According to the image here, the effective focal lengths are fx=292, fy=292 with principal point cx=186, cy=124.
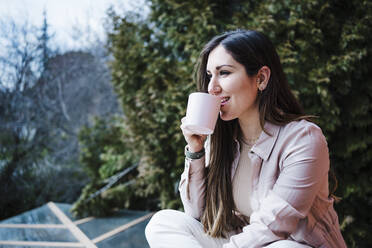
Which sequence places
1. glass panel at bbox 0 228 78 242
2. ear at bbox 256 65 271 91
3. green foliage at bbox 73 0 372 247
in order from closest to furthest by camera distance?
ear at bbox 256 65 271 91 < green foliage at bbox 73 0 372 247 < glass panel at bbox 0 228 78 242

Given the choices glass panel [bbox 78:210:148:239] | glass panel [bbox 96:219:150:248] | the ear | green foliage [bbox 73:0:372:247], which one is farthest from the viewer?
glass panel [bbox 78:210:148:239]

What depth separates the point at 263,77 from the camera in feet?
4.35

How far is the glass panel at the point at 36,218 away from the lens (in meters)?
3.02

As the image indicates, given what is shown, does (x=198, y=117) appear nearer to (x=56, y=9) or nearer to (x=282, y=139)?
(x=282, y=139)

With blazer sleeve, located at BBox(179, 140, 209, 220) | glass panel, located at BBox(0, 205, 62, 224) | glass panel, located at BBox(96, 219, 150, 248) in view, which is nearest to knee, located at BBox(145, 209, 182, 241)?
blazer sleeve, located at BBox(179, 140, 209, 220)

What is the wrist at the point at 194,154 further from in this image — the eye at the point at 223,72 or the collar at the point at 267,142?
the eye at the point at 223,72

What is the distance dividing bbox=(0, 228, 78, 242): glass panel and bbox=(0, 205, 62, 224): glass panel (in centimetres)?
20

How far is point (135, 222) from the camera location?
3072 mm

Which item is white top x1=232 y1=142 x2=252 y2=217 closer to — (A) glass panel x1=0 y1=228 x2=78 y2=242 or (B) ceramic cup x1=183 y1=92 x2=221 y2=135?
(B) ceramic cup x1=183 y1=92 x2=221 y2=135

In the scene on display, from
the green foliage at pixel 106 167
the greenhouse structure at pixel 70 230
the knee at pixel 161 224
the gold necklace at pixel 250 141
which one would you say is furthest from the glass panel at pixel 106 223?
the gold necklace at pixel 250 141

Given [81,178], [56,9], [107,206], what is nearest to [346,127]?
[107,206]

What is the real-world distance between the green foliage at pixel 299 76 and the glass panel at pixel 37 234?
935mm

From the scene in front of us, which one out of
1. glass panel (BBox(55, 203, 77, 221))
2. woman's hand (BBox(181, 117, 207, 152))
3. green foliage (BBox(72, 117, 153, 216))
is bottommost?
glass panel (BBox(55, 203, 77, 221))

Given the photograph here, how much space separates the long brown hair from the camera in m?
1.29
